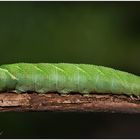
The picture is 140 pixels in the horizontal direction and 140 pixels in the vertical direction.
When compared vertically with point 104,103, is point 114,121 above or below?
below

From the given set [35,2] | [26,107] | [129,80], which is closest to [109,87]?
[129,80]

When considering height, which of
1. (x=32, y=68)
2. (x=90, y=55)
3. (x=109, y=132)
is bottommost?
(x=109, y=132)

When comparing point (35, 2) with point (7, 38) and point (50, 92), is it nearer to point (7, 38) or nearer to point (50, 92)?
point (7, 38)

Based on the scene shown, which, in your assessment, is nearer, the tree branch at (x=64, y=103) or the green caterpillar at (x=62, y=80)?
the tree branch at (x=64, y=103)

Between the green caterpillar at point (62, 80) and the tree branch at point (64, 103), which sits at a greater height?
the green caterpillar at point (62, 80)

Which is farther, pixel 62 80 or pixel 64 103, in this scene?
pixel 62 80
